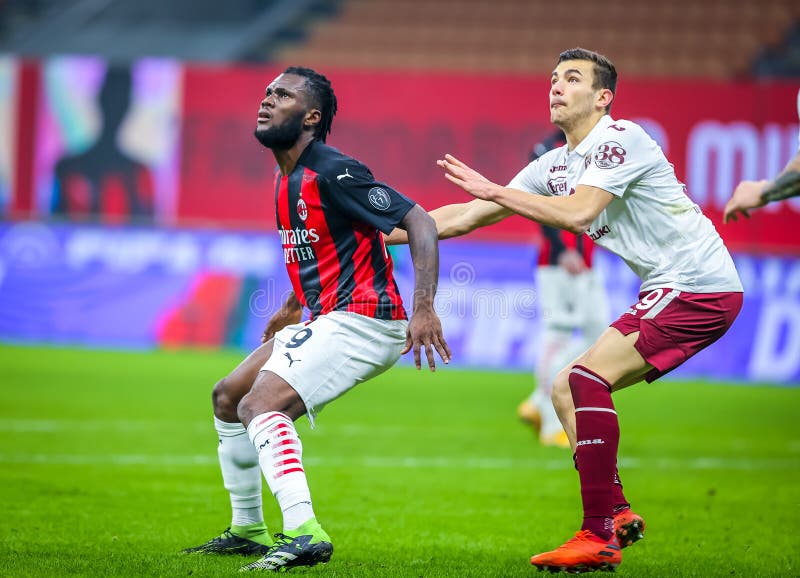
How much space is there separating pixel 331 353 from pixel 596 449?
4.39 feet

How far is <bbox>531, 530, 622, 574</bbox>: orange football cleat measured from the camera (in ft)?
17.0

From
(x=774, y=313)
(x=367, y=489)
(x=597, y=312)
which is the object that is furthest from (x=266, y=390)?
(x=774, y=313)

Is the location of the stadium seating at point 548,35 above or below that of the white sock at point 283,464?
above

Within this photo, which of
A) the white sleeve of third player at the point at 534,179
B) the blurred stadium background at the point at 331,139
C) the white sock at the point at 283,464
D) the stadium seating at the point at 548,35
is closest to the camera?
the white sock at the point at 283,464

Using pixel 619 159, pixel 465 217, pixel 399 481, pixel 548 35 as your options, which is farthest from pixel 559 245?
pixel 548 35

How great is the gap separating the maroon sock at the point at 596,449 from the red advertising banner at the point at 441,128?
15.3 metres

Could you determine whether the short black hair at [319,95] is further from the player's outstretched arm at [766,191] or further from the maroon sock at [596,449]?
the player's outstretched arm at [766,191]

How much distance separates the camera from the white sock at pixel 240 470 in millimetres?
5781

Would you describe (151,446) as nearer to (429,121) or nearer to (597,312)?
(597,312)

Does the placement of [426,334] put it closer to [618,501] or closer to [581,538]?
[581,538]

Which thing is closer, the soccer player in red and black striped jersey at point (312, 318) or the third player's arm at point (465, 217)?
the soccer player in red and black striped jersey at point (312, 318)

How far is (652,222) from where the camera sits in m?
5.64

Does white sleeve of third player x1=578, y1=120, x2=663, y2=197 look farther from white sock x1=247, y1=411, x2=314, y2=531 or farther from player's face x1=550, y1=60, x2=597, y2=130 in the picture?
white sock x1=247, y1=411, x2=314, y2=531

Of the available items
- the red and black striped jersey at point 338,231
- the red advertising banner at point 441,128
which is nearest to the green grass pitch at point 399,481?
the red and black striped jersey at point 338,231
